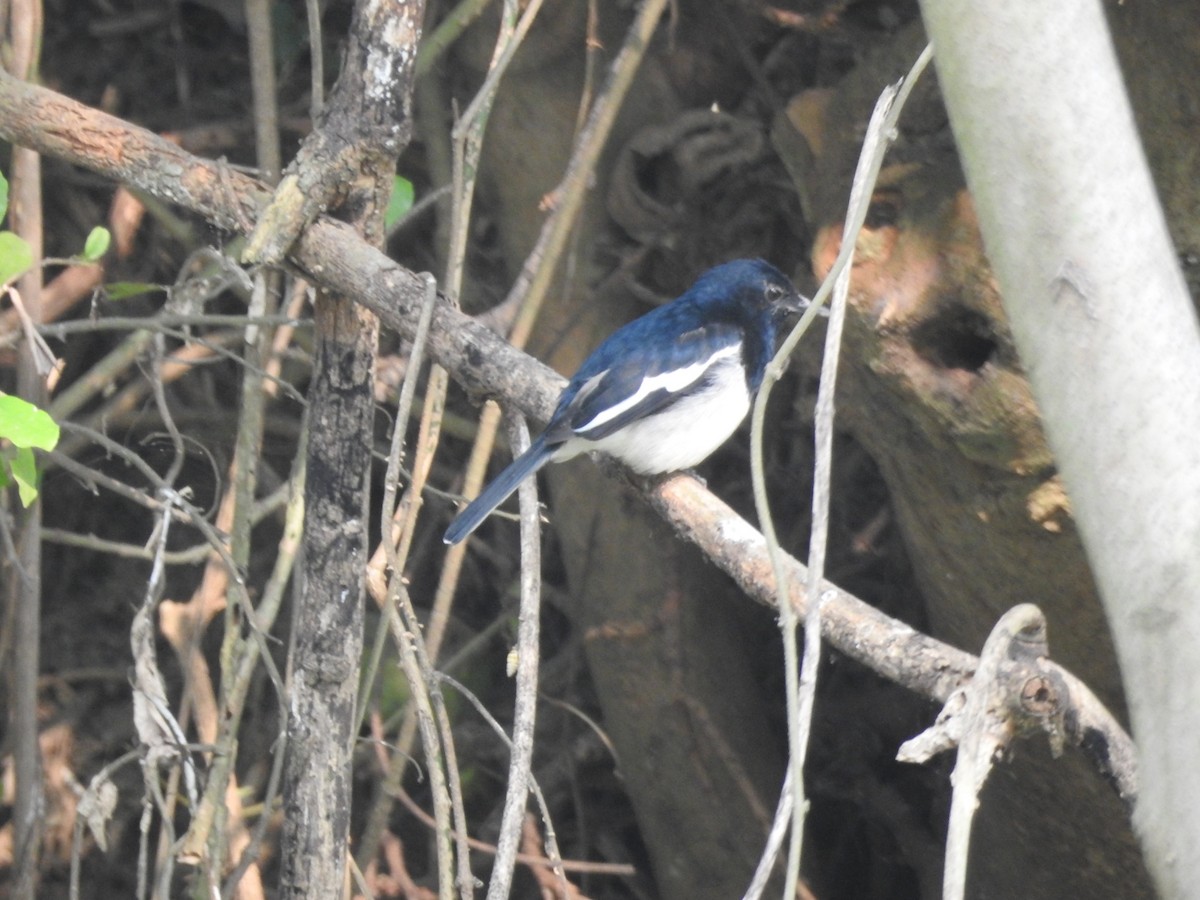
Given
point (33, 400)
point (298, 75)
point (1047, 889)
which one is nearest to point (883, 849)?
point (1047, 889)

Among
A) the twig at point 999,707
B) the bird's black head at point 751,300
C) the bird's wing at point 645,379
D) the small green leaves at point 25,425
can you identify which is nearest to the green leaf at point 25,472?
the small green leaves at point 25,425

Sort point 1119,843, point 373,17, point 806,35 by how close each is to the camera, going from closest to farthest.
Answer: point 373,17 < point 1119,843 < point 806,35

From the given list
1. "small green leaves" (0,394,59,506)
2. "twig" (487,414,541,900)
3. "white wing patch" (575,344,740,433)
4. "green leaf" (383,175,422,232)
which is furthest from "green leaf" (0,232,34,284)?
"white wing patch" (575,344,740,433)

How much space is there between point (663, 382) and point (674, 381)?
2.0 inches

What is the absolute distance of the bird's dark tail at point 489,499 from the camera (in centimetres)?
310

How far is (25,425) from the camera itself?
1.97 m

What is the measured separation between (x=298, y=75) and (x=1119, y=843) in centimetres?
332

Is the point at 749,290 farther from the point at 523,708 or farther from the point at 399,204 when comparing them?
the point at 523,708

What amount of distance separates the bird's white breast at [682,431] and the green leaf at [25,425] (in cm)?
148

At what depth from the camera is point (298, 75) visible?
14.7ft

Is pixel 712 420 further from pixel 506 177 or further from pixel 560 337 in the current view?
pixel 506 177

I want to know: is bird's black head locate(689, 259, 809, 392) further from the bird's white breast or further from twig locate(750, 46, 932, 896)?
twig locate(750, 46, 932, 896)

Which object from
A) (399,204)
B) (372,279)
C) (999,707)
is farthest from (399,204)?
(999,707)

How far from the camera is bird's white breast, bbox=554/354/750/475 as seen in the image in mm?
3277
